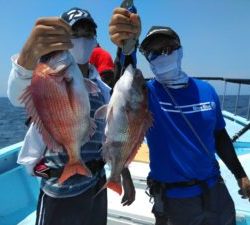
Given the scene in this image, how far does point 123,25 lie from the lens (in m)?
1.81

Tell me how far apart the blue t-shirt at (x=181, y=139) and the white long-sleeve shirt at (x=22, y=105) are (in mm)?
477

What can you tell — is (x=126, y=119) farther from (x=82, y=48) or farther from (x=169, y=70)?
(x=169, y=70)

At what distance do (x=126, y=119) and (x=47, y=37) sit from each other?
542 millimetres

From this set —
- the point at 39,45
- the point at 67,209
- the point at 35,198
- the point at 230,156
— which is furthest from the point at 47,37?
the point at 35,198

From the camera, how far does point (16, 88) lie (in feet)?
6.20

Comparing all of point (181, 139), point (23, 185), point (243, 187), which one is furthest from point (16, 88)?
point (23, 185)

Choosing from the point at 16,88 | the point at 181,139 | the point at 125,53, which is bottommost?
the point at 181,139

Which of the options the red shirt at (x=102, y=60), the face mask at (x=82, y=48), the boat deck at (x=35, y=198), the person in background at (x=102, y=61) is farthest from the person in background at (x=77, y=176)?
the red shirt at (x=102, y=60)

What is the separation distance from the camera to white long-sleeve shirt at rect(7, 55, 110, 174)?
181cm

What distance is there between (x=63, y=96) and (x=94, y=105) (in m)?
0.70

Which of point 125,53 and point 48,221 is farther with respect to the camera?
point 48,221

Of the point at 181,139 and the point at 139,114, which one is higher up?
the point at 139,114

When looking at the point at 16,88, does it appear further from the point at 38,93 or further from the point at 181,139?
the point at 181,139

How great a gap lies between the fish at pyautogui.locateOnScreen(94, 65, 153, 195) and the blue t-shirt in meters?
0.84
